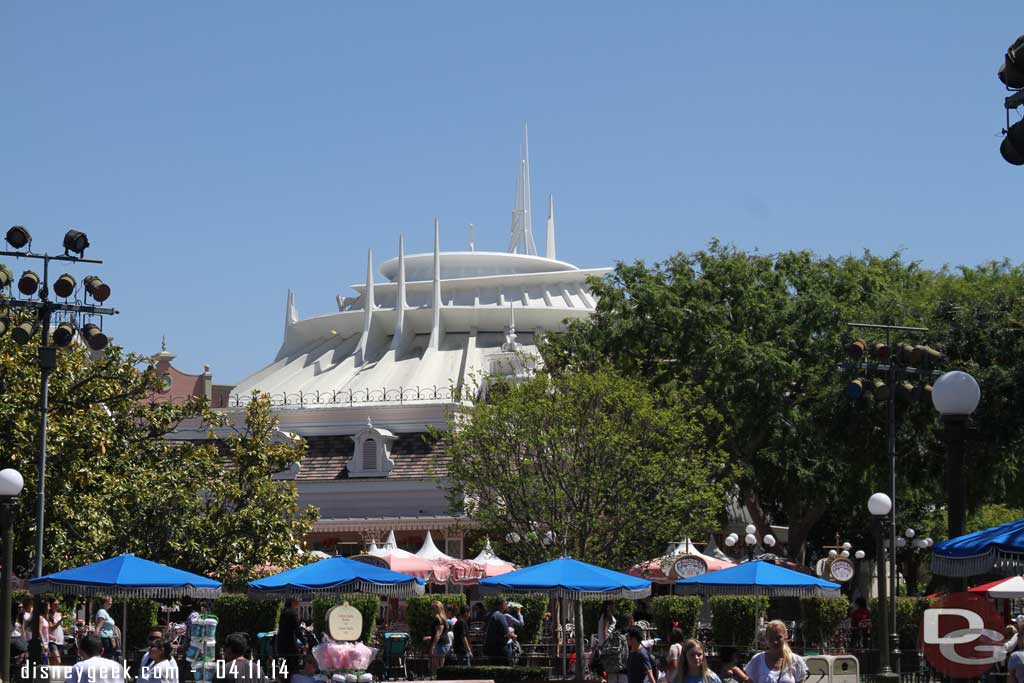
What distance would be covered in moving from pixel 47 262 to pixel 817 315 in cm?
3059

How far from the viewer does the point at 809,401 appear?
5116 centimetres

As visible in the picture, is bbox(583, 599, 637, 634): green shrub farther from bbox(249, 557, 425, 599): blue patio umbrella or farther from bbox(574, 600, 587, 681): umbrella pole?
bbox(249, 557, 425, 599): blue patio umbrella

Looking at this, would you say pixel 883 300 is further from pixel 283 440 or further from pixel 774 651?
pixel 774 651

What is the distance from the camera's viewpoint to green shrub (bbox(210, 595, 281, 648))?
3177 cm

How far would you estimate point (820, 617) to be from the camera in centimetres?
3353

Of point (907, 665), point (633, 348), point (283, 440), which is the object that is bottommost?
point (907, 665)

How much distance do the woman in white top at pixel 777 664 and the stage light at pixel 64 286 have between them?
1606 cm

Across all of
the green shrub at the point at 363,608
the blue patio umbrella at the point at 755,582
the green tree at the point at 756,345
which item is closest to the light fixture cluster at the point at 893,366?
the blue patio umbrella at the point at 755,582

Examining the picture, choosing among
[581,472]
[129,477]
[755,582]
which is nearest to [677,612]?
[755,582]

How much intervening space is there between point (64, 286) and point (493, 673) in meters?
9.84

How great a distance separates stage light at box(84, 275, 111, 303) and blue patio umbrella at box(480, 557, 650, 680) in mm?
8007

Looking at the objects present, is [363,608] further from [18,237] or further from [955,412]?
[955,412]

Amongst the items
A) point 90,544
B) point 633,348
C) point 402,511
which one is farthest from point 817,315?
point 90,544

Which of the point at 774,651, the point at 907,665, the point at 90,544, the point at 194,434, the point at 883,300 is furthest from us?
the point at 194,434
